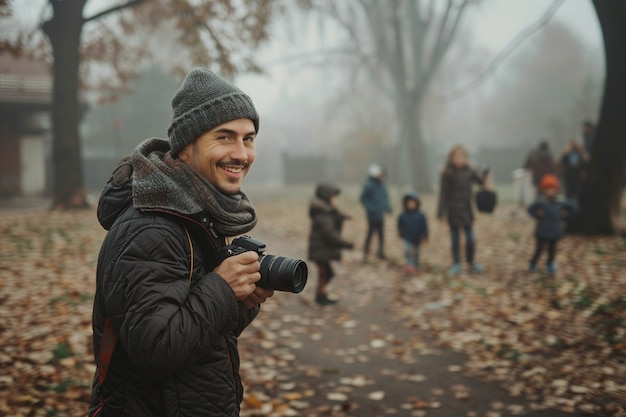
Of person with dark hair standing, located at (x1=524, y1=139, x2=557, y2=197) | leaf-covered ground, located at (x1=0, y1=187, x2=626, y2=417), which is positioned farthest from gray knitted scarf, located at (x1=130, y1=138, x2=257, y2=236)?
person with dark hair standing, located at (x1=524, y1=139, x2=557, y2=197)

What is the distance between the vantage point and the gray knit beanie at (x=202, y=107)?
76.7 inches

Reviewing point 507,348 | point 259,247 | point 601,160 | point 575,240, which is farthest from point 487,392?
point 601,160

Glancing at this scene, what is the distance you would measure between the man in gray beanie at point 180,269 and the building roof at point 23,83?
1997 cm

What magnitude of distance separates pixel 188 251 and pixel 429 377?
11.9 feet

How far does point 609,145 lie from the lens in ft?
32.4

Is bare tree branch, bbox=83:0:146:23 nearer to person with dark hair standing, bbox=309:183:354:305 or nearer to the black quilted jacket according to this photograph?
person with dark hair standing, bbox=309:183:354:305

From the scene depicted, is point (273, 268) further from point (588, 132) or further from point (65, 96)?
point (588, 132)

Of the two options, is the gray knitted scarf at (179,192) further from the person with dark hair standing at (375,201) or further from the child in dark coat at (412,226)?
the person with dark hair standing at (375,201)

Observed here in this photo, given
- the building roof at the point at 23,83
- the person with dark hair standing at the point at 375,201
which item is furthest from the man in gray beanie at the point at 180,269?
the building roof at the point at 23,83

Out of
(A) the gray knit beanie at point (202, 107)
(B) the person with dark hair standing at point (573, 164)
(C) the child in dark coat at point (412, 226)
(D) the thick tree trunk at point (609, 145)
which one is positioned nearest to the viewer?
(A) the gray knit beanie at point (202, 107)

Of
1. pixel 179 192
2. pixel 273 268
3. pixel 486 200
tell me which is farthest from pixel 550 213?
pixel 179 192

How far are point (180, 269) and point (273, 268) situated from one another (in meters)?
0.35

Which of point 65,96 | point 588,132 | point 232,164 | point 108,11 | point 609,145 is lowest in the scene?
point 232,164

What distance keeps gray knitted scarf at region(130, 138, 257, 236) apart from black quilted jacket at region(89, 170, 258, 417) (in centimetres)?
4
